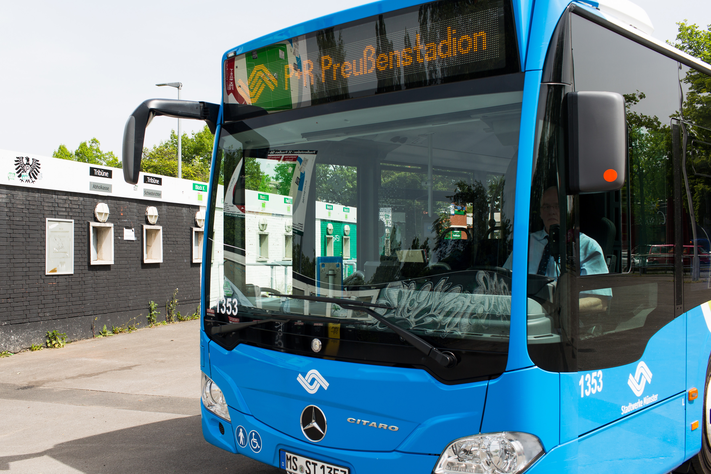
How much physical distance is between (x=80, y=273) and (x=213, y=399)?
33.2 ft

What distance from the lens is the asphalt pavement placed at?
5.10 m

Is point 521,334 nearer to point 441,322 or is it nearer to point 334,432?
point 441,322

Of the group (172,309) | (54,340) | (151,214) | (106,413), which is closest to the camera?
(106,413)

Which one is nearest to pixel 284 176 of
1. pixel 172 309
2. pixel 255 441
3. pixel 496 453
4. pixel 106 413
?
pixel 255 441

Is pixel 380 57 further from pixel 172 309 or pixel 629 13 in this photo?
pixel 172 309

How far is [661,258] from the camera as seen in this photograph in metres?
3.49

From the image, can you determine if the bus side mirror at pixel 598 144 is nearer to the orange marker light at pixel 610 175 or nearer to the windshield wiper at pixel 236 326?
the orange marker light at pixel 610 175

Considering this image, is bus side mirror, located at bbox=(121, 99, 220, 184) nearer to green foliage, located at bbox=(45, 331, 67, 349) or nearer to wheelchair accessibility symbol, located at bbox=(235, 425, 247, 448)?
wheelchair accessibility symbol, located at bbox=(235, 425, 247, 448)

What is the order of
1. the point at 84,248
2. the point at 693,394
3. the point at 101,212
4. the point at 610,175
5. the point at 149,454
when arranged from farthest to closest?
the point at 101,212 < the point at 84,248 < the point at 149,454 < the point at 693,394 < the point at 610,175

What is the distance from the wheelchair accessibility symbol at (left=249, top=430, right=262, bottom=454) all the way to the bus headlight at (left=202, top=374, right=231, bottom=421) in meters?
0.25

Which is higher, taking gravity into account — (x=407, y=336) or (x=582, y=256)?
(x=582, y=256)

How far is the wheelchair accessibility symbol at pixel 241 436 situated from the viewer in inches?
136

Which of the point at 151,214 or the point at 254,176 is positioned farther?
the point at 151,214

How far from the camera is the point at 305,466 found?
311 centimetres
